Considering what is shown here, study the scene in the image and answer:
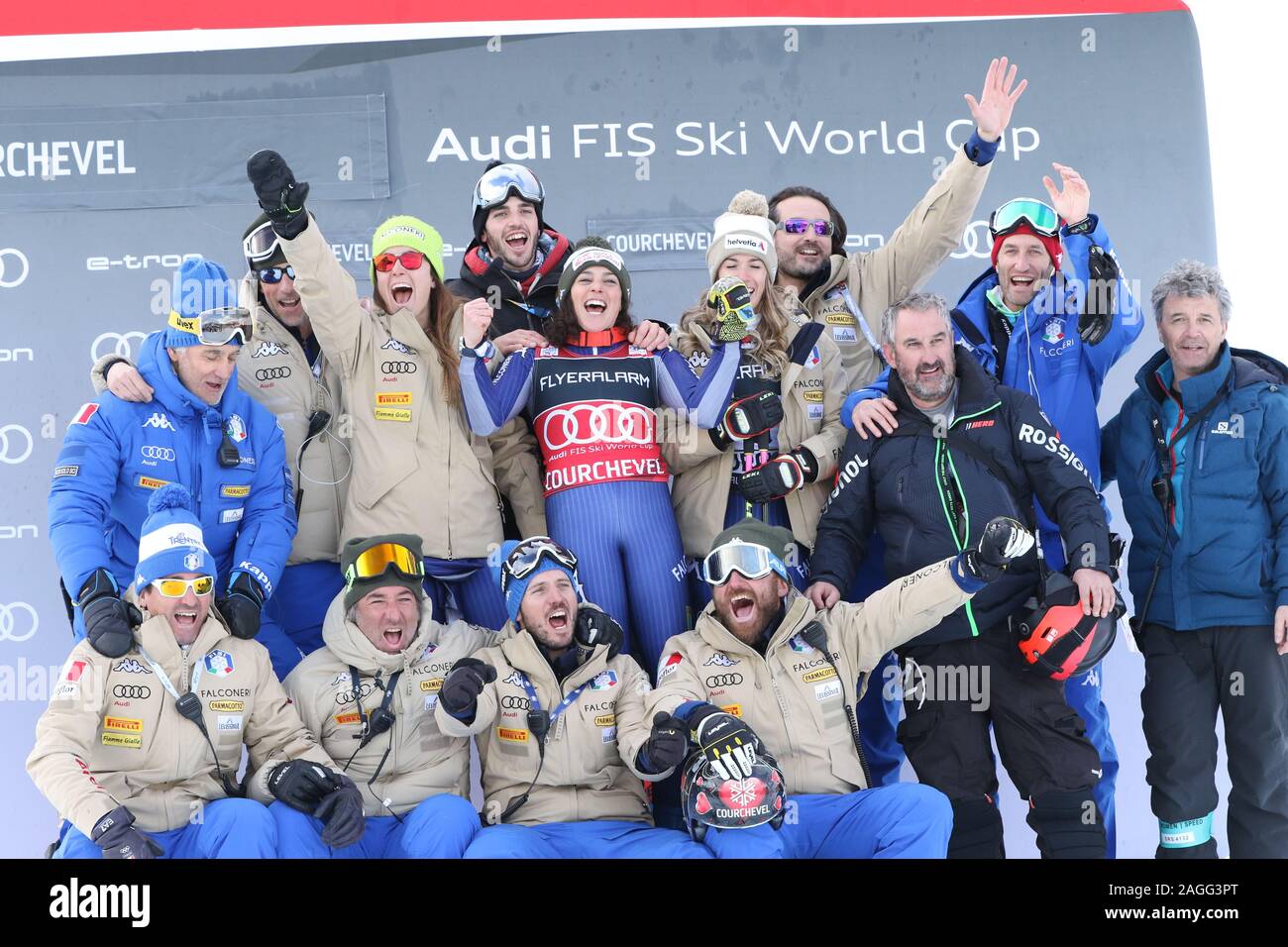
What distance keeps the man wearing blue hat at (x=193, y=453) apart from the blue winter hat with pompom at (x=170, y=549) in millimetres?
250

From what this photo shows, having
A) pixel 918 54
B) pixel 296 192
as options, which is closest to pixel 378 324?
pixel 296 192

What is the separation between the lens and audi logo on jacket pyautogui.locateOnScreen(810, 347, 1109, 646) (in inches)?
184

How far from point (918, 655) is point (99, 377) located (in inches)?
114

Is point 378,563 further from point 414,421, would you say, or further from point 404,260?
point 404,260

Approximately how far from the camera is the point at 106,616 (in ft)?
14.0

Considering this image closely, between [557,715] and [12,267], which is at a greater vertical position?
[12,267]

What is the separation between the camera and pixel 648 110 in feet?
22.7

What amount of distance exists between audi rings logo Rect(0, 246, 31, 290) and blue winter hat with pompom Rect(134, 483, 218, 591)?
289 cm

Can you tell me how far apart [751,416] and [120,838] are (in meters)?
2.32

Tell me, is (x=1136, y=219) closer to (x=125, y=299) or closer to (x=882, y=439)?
(x=882, y=439)

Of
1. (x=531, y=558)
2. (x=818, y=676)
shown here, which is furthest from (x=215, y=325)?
(x=818, y=676)

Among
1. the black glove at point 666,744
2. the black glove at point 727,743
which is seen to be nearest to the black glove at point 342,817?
the black glove at point 666,744

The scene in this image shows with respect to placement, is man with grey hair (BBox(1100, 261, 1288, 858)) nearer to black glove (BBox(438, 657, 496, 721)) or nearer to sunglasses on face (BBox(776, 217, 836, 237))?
sunglasses on face (BBox(776, 217, 836, 237))

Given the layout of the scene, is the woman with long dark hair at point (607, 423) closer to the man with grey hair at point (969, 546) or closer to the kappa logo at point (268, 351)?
the man with grey hair at point (969, 546)
